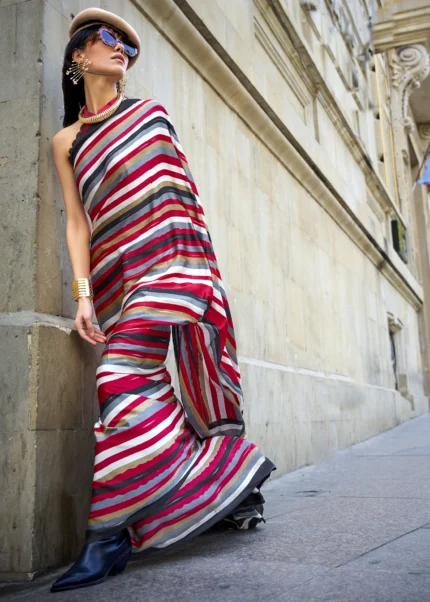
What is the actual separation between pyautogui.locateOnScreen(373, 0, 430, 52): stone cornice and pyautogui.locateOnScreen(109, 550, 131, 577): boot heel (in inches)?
544

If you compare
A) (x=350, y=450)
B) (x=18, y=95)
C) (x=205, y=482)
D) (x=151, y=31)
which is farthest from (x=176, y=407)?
(x=350, y=450)

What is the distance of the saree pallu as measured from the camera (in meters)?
2.41

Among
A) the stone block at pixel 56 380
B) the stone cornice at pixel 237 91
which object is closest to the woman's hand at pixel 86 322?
the stone block at pixel 56 380

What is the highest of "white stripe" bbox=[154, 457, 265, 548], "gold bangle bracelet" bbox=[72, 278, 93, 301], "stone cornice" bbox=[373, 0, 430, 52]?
"stone cornice" bbox=[373, 0, 430, 52]

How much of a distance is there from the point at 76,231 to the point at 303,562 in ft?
4.94

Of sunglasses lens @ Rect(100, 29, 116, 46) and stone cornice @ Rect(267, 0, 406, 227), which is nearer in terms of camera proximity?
sunglasses lens @ Rect(100, 29, 116, 46)

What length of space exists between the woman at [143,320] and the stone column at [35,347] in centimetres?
13

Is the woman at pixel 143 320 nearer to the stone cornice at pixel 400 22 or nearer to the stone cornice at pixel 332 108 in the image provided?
the stone cornice at pixel 332 108

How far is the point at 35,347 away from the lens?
260 centimetres

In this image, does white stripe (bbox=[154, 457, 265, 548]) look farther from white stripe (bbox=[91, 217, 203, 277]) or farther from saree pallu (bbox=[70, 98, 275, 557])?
white stripe (bbox=[91, 217, 203, 277])

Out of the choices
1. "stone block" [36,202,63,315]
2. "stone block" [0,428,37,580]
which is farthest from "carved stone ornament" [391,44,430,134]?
"stone block" [0,428,37,580]

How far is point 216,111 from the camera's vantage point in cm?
508

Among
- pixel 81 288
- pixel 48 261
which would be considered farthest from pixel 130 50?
pixel 81 288

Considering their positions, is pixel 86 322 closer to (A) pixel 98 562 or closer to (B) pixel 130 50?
(A) pixel 98 562
